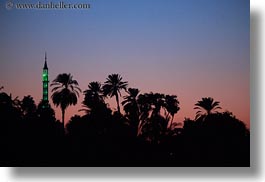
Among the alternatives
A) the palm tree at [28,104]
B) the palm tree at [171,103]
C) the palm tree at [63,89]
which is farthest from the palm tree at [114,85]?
the palm tree at [28,104]

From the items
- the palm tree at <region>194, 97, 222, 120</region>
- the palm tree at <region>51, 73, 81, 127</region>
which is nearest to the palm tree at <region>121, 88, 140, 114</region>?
the palm tree at <region>51, 73, 81, 127</region>

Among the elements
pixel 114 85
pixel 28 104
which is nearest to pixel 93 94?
pixel 114 85

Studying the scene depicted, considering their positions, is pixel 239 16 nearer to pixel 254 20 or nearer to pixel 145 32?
pixel 254 20

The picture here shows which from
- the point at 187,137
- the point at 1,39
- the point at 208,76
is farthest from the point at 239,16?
the point at 1,39

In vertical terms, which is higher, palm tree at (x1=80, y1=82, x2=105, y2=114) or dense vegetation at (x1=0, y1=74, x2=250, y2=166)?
palm tree at (x1=80, y1=82, x2=105, y2=114)

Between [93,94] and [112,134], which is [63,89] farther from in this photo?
[112,134]

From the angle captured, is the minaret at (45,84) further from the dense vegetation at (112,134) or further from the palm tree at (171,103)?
the palm tree at (171,103)

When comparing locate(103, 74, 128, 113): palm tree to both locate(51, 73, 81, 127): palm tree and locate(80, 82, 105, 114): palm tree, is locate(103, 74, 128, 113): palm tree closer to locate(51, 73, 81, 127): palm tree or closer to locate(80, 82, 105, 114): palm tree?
locate(80, 82, 105, 114): palm tree
